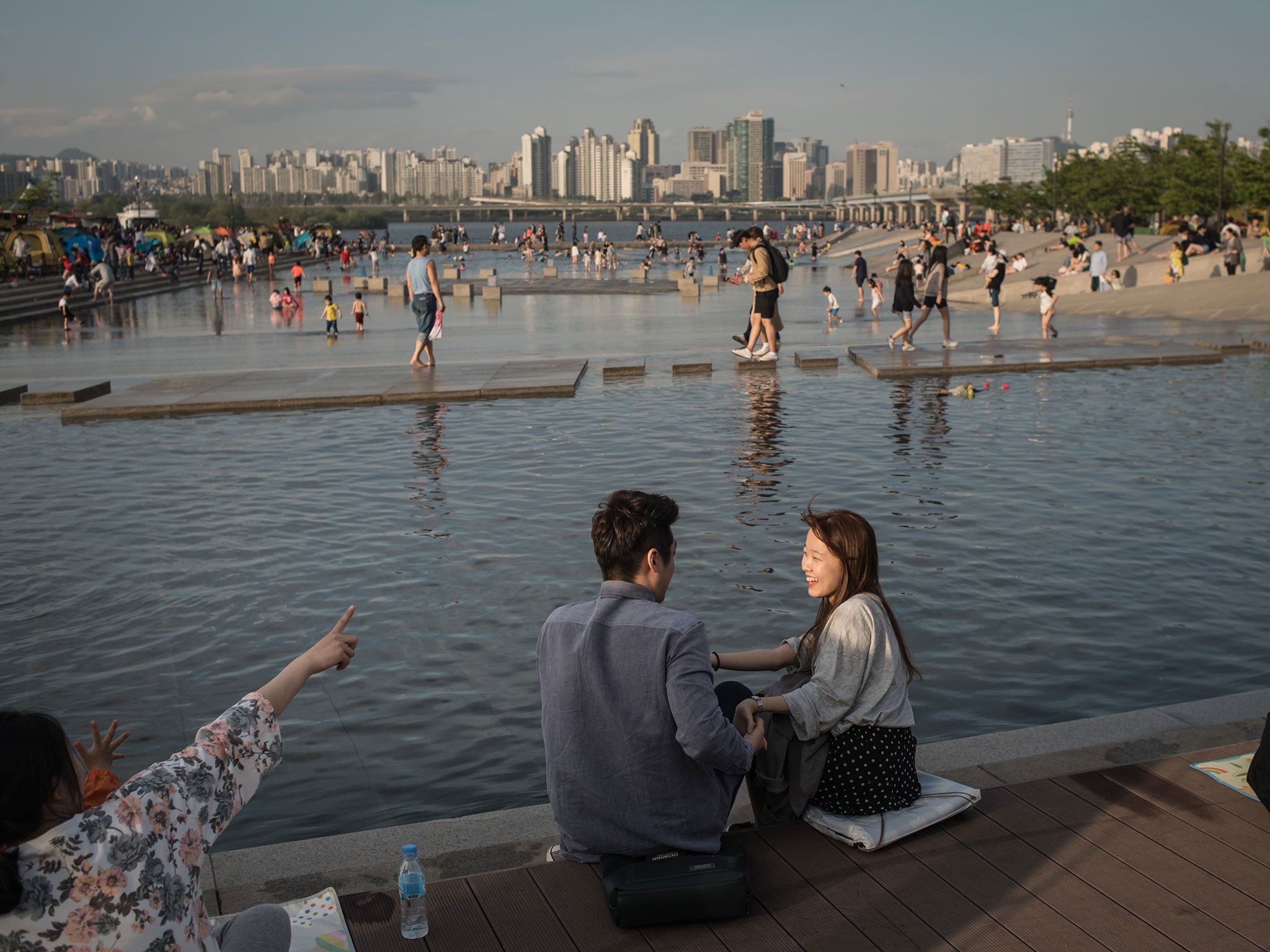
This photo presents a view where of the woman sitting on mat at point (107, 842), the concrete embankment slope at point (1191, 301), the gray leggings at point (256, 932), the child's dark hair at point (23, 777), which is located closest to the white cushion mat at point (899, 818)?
the gray leggings at point (256, 932)

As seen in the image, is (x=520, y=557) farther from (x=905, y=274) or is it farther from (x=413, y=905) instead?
(x=905, y=274)

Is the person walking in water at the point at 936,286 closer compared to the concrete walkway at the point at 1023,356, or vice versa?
the concrete walkway at the point at 1023,356

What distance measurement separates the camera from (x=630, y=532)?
396 centimetres

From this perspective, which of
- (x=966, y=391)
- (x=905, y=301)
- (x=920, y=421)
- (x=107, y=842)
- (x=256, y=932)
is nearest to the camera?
(x=107, y=842)

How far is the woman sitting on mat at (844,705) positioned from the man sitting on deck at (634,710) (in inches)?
14.8

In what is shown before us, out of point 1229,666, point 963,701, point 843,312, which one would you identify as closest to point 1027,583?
point 1229,666

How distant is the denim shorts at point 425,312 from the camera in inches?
704

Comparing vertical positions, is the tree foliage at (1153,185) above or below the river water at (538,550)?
above

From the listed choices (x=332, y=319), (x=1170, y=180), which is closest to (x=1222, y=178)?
(x=1170, y=180)

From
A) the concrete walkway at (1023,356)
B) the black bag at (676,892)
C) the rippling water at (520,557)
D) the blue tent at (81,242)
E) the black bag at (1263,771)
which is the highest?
the blue tent at (81,242)

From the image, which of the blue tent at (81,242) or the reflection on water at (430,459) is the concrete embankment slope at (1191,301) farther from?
the blue tent at (81,242)

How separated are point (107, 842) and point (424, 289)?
51.8 ft

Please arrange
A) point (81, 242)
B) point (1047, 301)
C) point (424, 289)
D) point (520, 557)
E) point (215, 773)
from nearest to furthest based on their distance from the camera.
A: point (215, 773) < point (520, 557) < point (424, 289) < point (1047, 301) < point (81, 242)

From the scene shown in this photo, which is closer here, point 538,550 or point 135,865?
point 135,865
